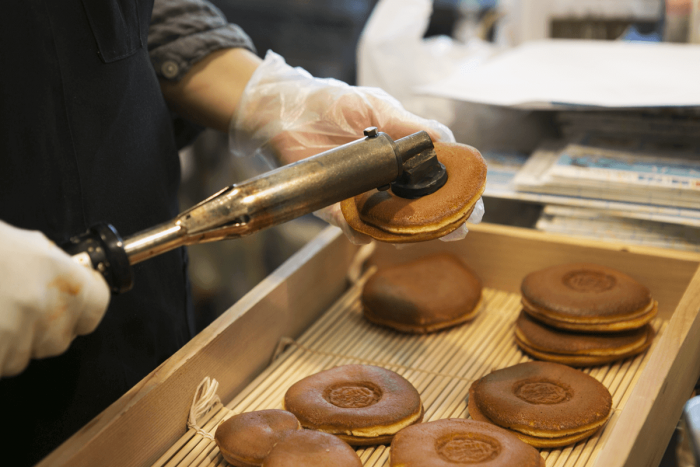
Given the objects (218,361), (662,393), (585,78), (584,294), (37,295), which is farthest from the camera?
(585,78)

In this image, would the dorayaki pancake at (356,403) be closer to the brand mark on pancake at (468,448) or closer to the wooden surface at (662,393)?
the brand mark on pancake at (468,448)

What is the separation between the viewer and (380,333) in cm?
110

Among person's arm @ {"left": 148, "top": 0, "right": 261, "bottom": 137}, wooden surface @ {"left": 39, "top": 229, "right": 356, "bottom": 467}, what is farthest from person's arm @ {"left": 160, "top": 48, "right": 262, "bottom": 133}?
wooden surface @ {"left": 39, "top": 229, "right": 356, "bottom": 467}

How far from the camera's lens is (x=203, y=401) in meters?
0.84

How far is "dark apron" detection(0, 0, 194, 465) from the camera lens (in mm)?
732

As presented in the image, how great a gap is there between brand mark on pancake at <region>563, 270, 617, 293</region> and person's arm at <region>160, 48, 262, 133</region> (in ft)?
2.08

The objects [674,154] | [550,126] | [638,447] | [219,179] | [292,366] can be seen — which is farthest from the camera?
[219,179]

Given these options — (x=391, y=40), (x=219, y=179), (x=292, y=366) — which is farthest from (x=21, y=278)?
(x=219, y=179)

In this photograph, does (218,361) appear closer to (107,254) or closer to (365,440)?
(365,440)

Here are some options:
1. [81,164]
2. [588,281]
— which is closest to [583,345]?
[588,281]

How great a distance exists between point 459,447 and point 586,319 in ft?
1.12

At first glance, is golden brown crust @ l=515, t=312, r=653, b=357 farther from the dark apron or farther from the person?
the dark apron

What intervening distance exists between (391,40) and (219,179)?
1.26 metres

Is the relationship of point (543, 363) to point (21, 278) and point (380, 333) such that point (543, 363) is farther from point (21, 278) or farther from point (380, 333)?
→ point (21, 278)
